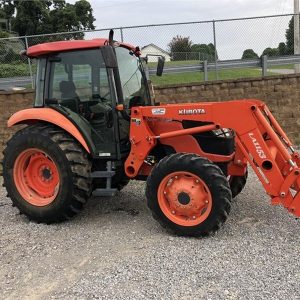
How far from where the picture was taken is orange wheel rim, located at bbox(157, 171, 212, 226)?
4.57 metres

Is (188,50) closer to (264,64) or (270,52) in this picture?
(264,64)

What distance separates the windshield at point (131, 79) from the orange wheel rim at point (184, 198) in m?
1.21

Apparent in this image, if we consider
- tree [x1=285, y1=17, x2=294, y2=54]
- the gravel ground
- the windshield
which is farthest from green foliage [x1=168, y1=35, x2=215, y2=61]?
the gravel ground

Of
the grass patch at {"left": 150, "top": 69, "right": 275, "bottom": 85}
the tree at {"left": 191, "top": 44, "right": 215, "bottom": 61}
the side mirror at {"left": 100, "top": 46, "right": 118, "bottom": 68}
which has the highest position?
the tree at {"left": 191, "top": 44, "right": 215, "bottom": 61}

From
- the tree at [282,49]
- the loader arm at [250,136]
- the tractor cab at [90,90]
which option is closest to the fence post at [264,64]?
the tree at [282,49]

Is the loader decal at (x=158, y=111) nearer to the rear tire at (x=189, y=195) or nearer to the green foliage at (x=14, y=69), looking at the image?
the rear tire at (x=189, y=195)

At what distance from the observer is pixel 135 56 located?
5.76 metres

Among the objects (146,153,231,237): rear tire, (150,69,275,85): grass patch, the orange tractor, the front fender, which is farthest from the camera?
(150,69,275,85): grass patch

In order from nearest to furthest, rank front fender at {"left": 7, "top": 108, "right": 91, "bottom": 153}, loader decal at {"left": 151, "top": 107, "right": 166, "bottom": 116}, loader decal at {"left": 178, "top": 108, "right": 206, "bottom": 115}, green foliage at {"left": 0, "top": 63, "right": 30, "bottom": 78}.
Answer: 1. loader decal at {"left": 178, "top": 108, "right": 206, "bottom": 115}
2. loader decal at {"left": 151, "top": 107, "right": 166, "bottom": 116}
3. front fender at {"left": 7, "top": 108, "right": 91, "bottom": 153}
4. green foliage at {"left": 0, "top": 63, "right": 30, "bottom": 78}

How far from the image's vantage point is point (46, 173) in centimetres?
545

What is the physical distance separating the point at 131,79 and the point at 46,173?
1564 millimetres

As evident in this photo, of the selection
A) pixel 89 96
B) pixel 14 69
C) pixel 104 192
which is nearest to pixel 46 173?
pixel 104 192

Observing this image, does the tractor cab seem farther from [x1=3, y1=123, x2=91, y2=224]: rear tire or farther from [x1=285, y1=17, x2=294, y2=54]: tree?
[x1=285, y1=17, x2=294, y2=54]: tree

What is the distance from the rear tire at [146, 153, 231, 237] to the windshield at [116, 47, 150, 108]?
1.16 meters
